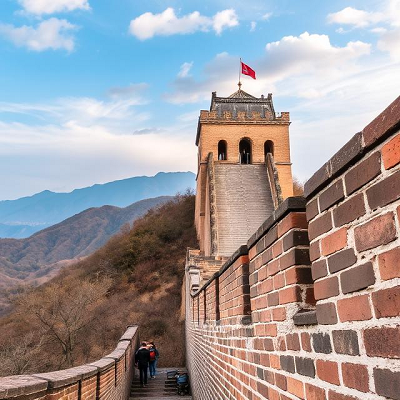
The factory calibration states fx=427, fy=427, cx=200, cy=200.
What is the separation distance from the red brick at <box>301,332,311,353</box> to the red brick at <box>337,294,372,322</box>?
0.37m

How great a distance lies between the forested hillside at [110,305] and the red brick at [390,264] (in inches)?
756

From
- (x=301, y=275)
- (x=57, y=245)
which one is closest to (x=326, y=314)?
(x=301, y=275)

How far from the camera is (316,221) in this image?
1742 millimetres

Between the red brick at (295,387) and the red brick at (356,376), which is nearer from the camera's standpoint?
the red brick at (356,376)

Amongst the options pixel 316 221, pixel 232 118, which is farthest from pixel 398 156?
pixel 232 118

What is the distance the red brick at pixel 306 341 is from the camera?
1.81 meters

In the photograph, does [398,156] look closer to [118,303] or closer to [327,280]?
[327,280]

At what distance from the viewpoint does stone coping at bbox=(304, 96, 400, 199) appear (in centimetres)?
116

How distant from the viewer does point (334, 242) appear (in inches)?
61.1

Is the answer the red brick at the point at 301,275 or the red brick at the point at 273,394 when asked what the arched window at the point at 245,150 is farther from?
the red brick at the point at 301,275

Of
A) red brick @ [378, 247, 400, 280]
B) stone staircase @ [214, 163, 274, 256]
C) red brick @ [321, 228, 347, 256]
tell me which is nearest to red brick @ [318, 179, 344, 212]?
red brick @ [321, 228, 347, 256]

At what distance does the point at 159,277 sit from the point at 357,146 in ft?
93.6

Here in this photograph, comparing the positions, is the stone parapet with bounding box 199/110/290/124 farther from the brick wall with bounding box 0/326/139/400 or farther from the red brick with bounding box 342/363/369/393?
the red brick with bounding box 342/363/369/393

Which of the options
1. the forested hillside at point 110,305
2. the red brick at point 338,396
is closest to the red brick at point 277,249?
the red brick at point 338,396
